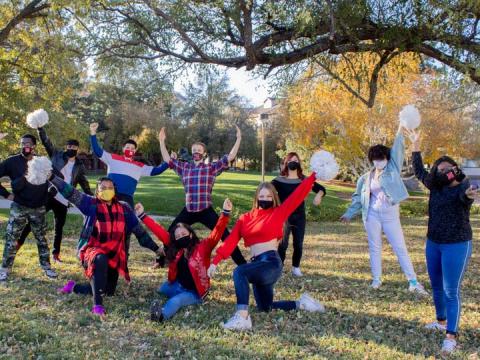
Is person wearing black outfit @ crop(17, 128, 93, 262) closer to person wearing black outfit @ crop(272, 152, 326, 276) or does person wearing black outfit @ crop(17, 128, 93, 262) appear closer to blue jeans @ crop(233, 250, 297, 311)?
person wearing black outfit @ crop(272, 152, 326, 276)

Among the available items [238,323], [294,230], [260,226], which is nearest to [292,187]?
[294,230]

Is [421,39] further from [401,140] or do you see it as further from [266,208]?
[266,208]

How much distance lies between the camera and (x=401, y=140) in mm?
6180

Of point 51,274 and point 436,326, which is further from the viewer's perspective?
point 51,274

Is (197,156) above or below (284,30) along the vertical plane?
below

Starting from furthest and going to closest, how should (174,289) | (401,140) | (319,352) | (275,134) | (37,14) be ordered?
(275,134) < (37,14) < (401,140) < (174,289) < (319,352)

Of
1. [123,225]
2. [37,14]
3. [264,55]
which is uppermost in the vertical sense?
[37,14]

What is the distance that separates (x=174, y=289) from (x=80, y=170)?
3365 millimetres

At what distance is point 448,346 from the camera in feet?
14.0

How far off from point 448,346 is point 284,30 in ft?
18.8

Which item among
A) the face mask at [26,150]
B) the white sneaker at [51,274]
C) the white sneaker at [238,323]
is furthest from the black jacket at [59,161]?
the white sneaker at [238,323]

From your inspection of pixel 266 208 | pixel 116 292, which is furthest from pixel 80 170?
pixel 266 208

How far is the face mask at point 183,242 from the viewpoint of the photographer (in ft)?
18.2

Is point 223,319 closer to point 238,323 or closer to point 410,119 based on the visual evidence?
point 238,323
